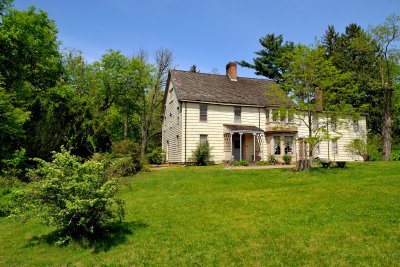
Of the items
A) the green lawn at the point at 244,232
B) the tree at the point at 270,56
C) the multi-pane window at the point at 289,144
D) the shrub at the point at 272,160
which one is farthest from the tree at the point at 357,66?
the green lawn at the point at 244,232

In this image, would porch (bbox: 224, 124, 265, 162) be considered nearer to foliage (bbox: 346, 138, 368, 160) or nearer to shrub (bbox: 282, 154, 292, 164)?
shrub (bbox: 282, 154, 292, 164)

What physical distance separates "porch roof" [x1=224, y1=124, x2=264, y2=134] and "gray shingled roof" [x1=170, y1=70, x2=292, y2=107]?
2182 millimetres

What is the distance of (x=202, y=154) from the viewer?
26125mm

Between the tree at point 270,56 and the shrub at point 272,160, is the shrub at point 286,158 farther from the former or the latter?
the tree at point 270,56

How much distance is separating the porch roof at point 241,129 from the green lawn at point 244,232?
1411 centimetres

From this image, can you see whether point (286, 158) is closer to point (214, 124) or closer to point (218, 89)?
point (214, 124)

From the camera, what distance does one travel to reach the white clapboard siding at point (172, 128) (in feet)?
91.5

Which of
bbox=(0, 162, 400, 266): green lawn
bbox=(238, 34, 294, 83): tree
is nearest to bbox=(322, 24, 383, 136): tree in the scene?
bbox=(238, 34, 294, 83): tree

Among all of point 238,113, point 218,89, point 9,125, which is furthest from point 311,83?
point 9,125

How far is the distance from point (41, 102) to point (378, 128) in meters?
45.8

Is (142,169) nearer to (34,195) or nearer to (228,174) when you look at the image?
(228,174)

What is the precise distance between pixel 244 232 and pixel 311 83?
15.0 m

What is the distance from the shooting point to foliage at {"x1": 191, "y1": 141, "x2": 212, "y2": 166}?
2608 cm

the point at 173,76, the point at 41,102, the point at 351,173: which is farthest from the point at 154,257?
the point at 173,76
